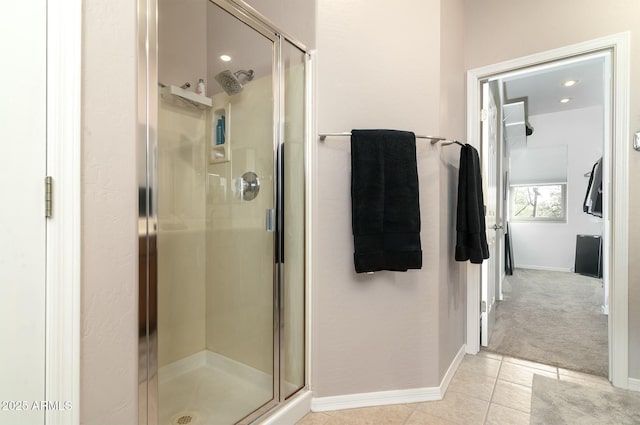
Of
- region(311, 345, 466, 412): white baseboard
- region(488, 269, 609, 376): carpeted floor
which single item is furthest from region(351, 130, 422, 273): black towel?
region(488, 269, 609, 376): carpeted floor

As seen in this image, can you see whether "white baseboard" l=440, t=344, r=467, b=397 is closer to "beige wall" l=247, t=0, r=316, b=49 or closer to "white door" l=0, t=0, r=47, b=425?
"white door" l=0, t=0, r=47, b=425

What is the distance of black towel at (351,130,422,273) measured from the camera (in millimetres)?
1567

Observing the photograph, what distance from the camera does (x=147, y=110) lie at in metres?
0.98

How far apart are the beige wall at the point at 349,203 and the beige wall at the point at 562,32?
2.37 feet

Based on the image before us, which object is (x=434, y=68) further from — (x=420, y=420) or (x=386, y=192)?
(x=420, y=420)

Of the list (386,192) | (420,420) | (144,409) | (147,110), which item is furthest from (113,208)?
(420,420)

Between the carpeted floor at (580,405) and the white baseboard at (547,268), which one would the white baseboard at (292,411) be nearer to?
the carpeted floor at (580,405)

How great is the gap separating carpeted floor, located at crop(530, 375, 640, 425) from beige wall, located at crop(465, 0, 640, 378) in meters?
0.22

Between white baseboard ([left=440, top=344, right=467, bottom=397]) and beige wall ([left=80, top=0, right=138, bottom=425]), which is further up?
Answer: beige wall ([left=80, top=0, right=138, bottom=425])

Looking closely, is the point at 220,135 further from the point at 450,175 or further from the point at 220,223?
the point at 450,175

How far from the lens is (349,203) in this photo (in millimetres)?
1658

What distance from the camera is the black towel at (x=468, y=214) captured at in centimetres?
180

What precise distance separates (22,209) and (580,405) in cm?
258

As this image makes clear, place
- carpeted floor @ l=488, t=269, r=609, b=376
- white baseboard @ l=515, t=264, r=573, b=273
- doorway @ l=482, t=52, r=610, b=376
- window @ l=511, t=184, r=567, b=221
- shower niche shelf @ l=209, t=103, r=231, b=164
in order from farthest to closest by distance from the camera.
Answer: window @ l=511, t=184, r=567, b=221 → white baseboard @ l=515, t=264, r=573, b=273 → doorway @ l=482, t=52, r=610, b=376 → carpeted floor @ l=488, t=269, r=609, b=376 → shower niche shelf @ l=209, t=103, r=231, b=164
